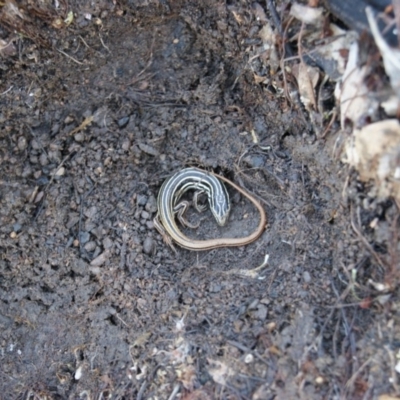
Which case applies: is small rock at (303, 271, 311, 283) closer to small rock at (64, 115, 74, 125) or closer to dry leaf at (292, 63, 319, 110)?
dry leaf at (292, 63, 319, 110)

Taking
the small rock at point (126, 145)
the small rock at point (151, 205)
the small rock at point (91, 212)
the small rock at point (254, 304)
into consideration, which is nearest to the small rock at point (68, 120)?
the small rock at point (126, 145)

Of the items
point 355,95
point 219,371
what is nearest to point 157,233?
point 219,371

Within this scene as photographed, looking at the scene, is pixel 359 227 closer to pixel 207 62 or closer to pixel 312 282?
pixel 312 282

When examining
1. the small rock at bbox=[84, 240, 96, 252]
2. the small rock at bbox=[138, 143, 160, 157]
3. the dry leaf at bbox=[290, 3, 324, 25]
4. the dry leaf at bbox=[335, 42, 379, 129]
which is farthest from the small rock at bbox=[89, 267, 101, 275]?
the dry leaf at bbox=[290, 3, 324, 25]

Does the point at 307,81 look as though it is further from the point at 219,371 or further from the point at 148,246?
the point at 219,371

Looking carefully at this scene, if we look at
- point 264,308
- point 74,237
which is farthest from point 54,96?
point 264,308

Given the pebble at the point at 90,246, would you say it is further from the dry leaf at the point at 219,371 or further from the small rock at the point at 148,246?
the dry leaf at the point at 219,371
